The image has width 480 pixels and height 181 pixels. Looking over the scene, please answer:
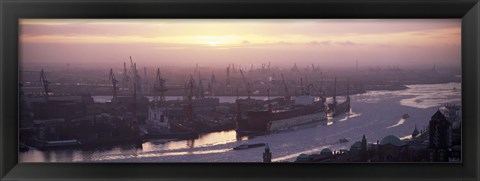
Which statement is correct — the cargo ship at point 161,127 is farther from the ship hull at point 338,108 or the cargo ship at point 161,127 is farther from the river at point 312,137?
the ship hull at point 338,108

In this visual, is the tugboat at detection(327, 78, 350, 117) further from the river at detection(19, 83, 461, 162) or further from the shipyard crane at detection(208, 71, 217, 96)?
the shipyard crane at detection(208, 71, 217, 96)

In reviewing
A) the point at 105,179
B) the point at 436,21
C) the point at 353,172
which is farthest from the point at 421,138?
the point at 105,179

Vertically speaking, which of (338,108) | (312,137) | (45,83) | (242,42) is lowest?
(312,137)

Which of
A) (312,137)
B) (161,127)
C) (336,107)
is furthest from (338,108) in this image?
(161,127)

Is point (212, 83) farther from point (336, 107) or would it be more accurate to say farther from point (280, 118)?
point (336, 107)

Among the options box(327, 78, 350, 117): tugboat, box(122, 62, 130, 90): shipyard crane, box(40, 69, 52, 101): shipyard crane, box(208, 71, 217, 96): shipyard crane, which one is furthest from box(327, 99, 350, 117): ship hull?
box(40, 69, 52, 101): shipyard crane

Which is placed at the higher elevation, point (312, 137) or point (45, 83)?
point (45, 83)
